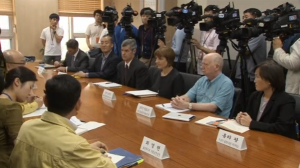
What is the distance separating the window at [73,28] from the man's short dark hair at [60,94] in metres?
5.81

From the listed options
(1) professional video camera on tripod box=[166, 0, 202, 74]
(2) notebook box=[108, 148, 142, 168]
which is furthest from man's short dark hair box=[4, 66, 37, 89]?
(1) professional video camera on tripod box=[166, 0, 202, 74]

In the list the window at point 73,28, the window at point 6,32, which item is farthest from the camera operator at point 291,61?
the window at point 6,32

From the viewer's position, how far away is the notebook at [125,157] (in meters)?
1.53

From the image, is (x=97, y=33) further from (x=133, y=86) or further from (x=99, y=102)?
(x=99, y=102)

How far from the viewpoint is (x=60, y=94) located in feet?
4.26

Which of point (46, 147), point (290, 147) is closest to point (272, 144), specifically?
point (290, 147)

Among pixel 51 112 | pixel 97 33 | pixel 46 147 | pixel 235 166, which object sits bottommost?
pixel 235 166

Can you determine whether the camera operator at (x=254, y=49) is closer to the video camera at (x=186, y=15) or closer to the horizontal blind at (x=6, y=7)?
the video camera at (x=186, y=15)

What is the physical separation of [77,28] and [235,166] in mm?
6119

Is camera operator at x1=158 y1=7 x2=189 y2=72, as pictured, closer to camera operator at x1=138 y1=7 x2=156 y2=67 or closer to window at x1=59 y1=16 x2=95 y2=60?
camera operator at x1=138 y1=7 x2=156 y2=67

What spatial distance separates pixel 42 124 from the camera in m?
1.26

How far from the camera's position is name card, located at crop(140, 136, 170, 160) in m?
1.62

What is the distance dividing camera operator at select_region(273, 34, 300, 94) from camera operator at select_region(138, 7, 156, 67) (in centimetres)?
193

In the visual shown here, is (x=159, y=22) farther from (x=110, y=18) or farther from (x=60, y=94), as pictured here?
(x=60, y=94)
